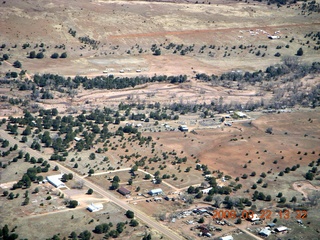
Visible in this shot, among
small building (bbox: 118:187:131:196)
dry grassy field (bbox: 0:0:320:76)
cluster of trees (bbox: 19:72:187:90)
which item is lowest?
small building (bbox: 118:187:131:196)

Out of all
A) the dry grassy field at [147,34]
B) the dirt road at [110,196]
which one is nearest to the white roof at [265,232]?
the dirt road at [110,196]

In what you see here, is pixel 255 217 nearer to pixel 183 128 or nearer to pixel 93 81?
pixel 183 128

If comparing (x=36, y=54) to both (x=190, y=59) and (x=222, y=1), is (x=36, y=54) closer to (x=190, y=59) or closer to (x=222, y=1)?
(x=190, y=59)

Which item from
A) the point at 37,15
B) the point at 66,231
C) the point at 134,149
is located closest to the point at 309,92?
the point at 134,149

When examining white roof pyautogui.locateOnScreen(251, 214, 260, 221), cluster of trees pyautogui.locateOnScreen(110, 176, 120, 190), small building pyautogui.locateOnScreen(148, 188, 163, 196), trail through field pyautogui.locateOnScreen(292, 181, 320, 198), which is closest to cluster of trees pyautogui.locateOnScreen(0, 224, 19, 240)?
cluster of trees pyautogui.locateOnScreen(110, 176, 120, 190)

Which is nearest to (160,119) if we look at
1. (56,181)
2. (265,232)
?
(56,181)

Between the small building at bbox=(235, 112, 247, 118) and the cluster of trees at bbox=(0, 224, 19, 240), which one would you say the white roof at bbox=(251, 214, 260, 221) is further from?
the small building at bbox=(235, 112, 247, 118)
